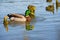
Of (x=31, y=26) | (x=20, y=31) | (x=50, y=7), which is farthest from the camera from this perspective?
(x=50, y=7)

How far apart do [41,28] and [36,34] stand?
0.68 meters

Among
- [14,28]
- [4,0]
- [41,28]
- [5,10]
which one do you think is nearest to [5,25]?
[14,28]

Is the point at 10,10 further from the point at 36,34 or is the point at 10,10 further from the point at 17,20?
the point at 36,34

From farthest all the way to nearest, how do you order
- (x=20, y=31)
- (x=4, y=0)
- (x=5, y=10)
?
(x=4, y=0) < (x=5, y=10) < (x=20, y=31)

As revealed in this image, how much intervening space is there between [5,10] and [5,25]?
2913mm

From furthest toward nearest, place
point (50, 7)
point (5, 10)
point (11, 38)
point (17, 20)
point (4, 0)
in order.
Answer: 1. point (4, 0)
2. point (50, 7)
3. point (5, 10)
4. point (17, 20)
5. point (11, 38)

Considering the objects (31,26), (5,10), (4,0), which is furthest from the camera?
(4,0)

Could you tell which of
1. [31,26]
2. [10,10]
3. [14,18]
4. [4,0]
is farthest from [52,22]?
[4,0]

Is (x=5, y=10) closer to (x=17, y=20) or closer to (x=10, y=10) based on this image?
(x=10, y=10)

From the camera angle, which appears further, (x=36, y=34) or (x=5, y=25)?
(x=5, y=25)

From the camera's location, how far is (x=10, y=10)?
10.4 meters

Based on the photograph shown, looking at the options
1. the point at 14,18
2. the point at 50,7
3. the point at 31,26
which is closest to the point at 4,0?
the point at 50,7

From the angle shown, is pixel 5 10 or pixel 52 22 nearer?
pixel 52 22

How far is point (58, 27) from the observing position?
6.98 m
